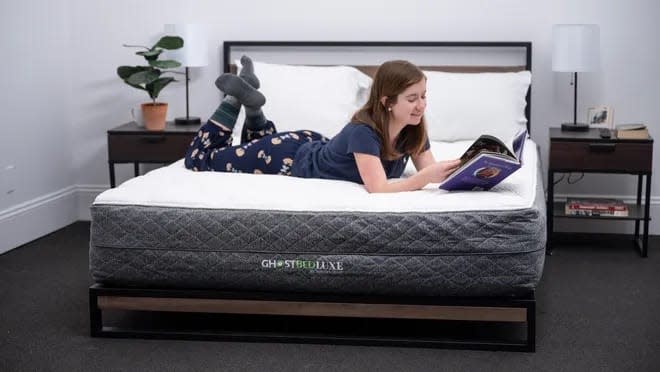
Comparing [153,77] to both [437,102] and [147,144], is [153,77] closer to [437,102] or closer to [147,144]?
[147,144]

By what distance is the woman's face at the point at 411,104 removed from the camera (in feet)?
9.65

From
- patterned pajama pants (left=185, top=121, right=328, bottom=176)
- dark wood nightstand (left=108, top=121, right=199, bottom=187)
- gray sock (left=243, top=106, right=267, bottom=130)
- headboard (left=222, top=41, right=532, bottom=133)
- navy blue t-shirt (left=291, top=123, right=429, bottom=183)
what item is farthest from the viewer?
headboard (left=222, top=41, right=532, bottom=133)

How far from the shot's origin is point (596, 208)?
4094 mm

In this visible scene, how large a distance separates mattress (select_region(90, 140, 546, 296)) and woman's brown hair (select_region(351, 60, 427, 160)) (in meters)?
0.29

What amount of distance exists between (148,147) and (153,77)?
1.15 feet

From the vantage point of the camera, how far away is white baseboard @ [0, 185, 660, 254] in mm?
4168

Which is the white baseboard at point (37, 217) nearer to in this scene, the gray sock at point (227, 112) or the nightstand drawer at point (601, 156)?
the gray sock at point (227, 112)

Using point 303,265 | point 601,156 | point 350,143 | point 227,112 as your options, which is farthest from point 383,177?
point 601,156

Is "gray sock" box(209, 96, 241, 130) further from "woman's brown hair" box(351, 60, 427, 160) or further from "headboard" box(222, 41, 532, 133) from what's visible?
"headboard" box(222, 41, 532, 133)

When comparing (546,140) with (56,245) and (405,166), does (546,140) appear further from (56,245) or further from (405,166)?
(56,245)

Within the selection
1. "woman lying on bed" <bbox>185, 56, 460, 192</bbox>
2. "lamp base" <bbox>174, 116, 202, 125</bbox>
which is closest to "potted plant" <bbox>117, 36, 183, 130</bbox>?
"lamp base" <bbox>174, 116, 202, 125</bbox>

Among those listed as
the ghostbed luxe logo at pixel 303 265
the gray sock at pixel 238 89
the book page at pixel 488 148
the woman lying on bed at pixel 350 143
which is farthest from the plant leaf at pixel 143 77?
the book page at pixel 488 148

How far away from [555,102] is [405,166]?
58.3 inches

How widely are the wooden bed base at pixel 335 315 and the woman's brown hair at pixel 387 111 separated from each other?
61 centimetres
